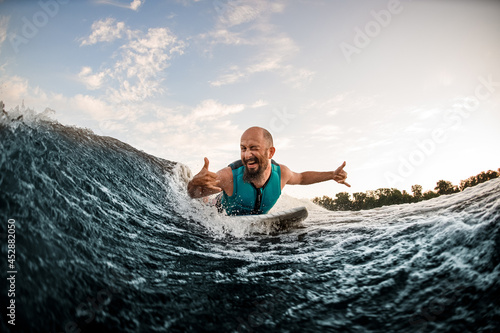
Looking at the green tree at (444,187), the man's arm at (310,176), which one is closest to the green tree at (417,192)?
the green tree at (444,187)

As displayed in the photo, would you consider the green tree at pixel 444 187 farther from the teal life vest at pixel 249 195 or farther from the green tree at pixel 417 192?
the teal life vest at pixel 249 195

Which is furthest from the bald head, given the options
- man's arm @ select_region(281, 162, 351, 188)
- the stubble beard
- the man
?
man's arm @ select_region(281, 162, 351, 188)

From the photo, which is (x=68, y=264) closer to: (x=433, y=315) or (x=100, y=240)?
(x=100, y=240)

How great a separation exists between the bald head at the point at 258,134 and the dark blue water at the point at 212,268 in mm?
2020

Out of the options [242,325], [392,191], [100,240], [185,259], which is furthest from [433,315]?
[392,191]

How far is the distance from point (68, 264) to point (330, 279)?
204 cm

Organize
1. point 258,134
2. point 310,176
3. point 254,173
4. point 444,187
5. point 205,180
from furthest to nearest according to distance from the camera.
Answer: point 444,187
point 310,176
point 254,173
point 258,134
point 205,180

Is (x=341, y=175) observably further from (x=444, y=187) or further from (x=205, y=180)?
(x=444, y=187)

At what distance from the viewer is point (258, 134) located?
5426mm

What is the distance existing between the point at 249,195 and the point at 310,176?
5.12 feet

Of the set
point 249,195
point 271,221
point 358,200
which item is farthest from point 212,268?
point 358,200

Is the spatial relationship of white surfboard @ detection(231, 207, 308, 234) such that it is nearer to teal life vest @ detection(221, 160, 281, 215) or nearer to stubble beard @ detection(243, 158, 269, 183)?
teal life vest @ detection(221, 160, 281, 215)

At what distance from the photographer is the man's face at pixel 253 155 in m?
5.41

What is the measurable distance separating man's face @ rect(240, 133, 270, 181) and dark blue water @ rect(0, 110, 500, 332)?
65.5 inches
